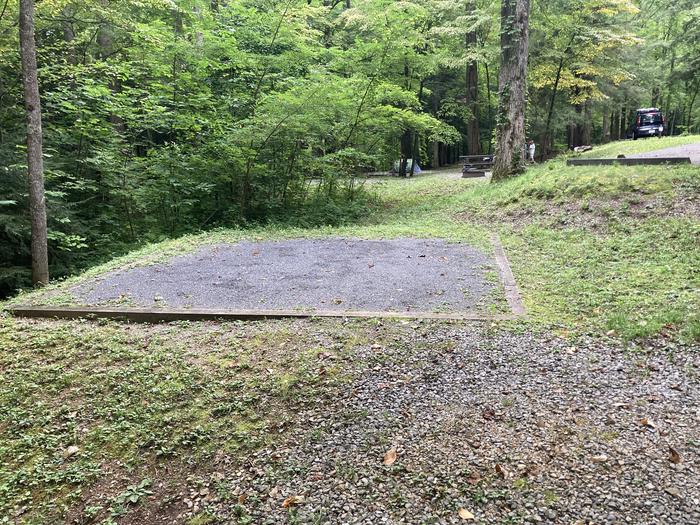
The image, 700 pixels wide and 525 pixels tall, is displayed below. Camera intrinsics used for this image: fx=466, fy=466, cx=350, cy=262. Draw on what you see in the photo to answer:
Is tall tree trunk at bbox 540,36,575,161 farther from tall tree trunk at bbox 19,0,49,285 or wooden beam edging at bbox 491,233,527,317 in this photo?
tall tree trunk at bbox 19,0,49,285

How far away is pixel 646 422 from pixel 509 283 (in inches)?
91.0

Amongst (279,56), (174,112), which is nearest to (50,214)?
(174,112)

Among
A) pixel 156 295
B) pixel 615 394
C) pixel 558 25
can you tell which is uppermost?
pixel 558 25

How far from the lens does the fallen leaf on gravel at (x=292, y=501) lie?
222 cm

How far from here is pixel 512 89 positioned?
405 inches

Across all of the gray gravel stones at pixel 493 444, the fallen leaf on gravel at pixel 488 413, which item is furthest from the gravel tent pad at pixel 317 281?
the fallen leaf on gravel at pixel 488 413

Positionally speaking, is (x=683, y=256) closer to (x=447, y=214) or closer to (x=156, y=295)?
(x=447, y=214)

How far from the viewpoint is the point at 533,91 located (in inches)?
594

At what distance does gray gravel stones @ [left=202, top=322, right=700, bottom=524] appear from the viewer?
6.93ft

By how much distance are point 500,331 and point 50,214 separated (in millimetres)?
7155

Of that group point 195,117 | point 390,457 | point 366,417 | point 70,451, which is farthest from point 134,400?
point 195,117

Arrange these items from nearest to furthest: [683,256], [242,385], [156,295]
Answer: [242,385] < [156,295] < [683,256]

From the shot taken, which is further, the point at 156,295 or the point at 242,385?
the point at 156,295

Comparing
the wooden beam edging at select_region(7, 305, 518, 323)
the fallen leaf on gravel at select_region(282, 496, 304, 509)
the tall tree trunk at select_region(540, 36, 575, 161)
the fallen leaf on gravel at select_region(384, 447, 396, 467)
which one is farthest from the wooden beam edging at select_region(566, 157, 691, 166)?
the fallen leaf on gravel at select_region(282, 496, 304, 509)
